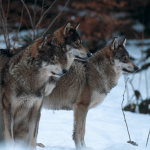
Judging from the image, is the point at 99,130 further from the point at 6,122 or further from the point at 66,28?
the point at 6,122

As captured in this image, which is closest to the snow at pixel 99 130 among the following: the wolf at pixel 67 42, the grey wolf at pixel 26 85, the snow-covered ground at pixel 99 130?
the snow-covered ground at pixel 99 130

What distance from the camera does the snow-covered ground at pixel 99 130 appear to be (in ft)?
15.1

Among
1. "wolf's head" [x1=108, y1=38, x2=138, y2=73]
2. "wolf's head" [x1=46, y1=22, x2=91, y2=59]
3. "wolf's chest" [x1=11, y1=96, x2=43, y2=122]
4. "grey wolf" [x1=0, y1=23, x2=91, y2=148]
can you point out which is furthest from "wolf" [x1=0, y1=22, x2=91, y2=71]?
"wolf's chest" [x1=11, y1=96, x2=43, y2=122]

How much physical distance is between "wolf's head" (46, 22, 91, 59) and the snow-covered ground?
1474mm

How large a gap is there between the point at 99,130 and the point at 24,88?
2.62m

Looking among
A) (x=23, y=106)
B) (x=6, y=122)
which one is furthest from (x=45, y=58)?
(x=6, y=122)

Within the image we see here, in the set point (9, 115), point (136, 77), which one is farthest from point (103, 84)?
point (136, 77)

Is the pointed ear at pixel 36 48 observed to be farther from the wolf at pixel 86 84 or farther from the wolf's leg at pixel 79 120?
the wolf's leg at pixel 79 120

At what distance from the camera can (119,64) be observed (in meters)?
5.16

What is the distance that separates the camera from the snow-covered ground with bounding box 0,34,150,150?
459 cm

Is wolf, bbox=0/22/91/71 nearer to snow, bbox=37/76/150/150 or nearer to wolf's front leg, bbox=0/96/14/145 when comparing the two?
wolf's front leg, bbox=0/96/14/145

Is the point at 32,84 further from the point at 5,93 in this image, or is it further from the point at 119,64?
the point at 119,64

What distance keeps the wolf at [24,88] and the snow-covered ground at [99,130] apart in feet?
1.78

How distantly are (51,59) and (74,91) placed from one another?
54.1 inches
